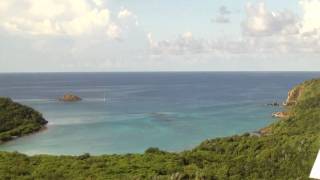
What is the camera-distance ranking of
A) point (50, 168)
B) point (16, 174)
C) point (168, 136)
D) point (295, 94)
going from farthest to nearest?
point (295, 94) < point (168, 136) < point (50, 168) < point (16, 174)

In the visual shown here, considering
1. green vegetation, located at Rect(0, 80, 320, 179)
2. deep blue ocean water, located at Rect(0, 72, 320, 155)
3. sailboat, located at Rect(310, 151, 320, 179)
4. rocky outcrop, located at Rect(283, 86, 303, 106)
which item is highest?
sailboat, located at Rect(310, 151, 320, 179)

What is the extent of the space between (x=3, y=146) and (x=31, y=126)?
19.7 m

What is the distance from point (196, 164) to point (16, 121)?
64352 mm

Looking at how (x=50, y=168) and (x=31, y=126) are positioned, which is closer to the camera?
(x=50, y=168)

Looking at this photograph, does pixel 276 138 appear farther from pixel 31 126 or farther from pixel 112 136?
pixel 31 126

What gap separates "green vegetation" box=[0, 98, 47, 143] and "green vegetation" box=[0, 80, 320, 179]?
33.7m

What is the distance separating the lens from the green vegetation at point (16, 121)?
3923 inches

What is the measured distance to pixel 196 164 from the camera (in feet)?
197

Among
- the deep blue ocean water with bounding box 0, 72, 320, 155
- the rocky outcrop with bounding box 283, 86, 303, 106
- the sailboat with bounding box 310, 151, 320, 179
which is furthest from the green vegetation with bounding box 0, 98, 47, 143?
the sailboat with bounding box 310, 151, 320, 179

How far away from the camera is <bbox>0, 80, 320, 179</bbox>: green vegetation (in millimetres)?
54125

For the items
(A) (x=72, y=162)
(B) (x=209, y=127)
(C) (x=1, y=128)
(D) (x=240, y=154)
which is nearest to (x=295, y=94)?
(B) (x=209, y=127)

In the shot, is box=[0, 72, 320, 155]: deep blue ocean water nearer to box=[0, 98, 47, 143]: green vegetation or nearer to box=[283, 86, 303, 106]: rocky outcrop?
box=[0, 98, 47, 143]: green vegetation

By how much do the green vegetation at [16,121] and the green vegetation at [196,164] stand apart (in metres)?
33.7

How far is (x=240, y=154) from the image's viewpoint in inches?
2832
